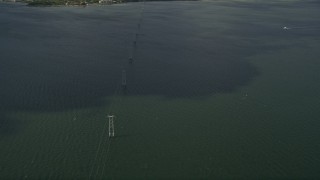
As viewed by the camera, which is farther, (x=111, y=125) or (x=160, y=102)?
(x=160, y=102)

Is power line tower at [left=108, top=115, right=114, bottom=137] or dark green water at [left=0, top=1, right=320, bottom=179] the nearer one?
dark green water at [left=0, top=1, right=320, bottom=179]

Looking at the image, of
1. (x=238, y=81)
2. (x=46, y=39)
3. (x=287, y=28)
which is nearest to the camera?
(x=238, y=81)

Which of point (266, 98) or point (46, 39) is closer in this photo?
point (266, 98)

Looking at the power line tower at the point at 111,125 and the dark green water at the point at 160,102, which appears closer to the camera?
the dark green water at the point at 160,102

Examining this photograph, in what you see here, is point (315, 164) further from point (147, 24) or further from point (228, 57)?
point (147, 24)

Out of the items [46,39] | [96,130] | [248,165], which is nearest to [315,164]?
[248,165]

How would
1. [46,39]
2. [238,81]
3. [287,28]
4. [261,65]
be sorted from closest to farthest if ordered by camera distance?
[238,81] < [261,65] < [46,39] < [287,28]

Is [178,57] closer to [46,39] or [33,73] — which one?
[33,73]
